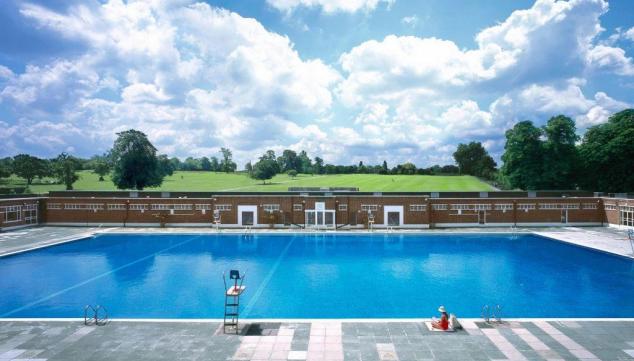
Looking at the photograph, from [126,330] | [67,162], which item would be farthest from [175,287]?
[67,162]

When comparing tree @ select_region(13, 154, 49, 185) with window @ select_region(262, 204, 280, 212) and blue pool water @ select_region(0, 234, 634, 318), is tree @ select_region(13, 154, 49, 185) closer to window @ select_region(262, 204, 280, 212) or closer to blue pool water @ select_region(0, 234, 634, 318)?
blue pool water @ select_region(0, 234, 634, 318)

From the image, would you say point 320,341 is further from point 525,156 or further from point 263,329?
point 525,156

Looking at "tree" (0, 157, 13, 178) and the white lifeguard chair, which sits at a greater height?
"tree" (0, 157, 13, 178)

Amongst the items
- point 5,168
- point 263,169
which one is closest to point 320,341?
point 263,169

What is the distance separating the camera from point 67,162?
9588cm

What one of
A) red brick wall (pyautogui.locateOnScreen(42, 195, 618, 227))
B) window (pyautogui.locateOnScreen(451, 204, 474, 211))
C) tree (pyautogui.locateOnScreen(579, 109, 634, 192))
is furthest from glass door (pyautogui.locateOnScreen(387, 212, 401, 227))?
→ tree (pyautogui.locateOnScreen(579, 109, 634, 192))

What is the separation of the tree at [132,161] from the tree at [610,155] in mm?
64070

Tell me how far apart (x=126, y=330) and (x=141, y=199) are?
31345 millimetres

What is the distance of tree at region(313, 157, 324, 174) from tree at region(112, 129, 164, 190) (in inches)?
4202

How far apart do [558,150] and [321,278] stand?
137ft

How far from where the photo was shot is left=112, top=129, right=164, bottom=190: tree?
6091 cm

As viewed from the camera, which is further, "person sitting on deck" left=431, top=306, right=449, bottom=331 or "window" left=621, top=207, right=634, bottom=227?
"window" left=621, top=207, right=634, bottom=227

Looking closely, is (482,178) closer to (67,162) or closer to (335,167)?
(335,167)

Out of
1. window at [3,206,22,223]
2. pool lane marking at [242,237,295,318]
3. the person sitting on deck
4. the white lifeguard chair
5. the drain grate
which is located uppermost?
window at [3,206,22,223]
